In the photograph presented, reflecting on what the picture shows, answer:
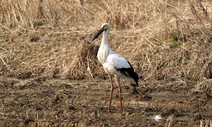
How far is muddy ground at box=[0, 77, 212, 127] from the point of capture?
8273mm

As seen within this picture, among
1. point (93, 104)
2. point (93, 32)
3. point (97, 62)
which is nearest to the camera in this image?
point (93, 104)

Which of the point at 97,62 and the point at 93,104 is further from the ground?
the point at 97,62

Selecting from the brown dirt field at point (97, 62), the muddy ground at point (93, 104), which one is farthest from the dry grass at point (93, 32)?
the muddy ground at point (93, 104)

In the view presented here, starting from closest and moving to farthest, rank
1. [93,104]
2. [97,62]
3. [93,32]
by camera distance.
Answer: [93,104] < [97,62] < [93,32]

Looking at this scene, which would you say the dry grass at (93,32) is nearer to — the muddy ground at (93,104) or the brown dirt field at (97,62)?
the brown dirt field at (97,62)

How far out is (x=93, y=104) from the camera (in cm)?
921

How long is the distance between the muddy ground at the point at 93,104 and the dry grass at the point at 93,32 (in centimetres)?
52

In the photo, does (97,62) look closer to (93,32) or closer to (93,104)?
(93,32)

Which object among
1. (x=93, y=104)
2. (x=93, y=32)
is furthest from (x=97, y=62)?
(x=93, y=104)

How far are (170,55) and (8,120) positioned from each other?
397 centimetres

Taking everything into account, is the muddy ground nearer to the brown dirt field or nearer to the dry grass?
the brown dirt field

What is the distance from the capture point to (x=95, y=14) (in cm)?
1340

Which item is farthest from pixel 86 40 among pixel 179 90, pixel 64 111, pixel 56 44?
pixel 64 111

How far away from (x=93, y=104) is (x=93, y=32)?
11.2 ft
